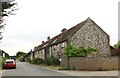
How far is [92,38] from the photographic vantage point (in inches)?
2238

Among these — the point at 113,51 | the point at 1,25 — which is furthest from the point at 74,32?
the point at 1,25

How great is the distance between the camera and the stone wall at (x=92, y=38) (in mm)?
56156

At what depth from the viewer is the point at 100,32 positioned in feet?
189

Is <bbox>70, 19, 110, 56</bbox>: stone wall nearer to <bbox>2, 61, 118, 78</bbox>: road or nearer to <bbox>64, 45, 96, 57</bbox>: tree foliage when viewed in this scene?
<bbox>64, 45, 96, 57</bbox>: tree foliage

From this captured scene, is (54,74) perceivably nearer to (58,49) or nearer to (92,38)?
(92,38)

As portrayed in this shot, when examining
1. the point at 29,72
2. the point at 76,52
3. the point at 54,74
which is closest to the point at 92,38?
the point at 76,52

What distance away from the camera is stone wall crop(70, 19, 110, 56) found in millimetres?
56156

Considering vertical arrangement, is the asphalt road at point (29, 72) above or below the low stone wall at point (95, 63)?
below

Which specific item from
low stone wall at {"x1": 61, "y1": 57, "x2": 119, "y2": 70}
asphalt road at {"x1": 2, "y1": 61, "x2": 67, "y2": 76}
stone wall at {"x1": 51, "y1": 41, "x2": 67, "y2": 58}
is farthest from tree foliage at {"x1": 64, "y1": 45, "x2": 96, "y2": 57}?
stone wall at {"x1": 51, "y1": 41, "x2": 67, "y2": 58}

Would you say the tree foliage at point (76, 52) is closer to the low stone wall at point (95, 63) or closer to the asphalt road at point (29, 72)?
the low stone wall at point (95, 63)

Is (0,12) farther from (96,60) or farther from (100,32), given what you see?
(100,32)

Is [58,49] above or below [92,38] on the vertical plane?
below

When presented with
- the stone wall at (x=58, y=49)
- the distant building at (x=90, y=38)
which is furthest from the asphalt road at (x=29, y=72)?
the stone wall at (x=58, y=49)

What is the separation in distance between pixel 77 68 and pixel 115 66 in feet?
15.3
